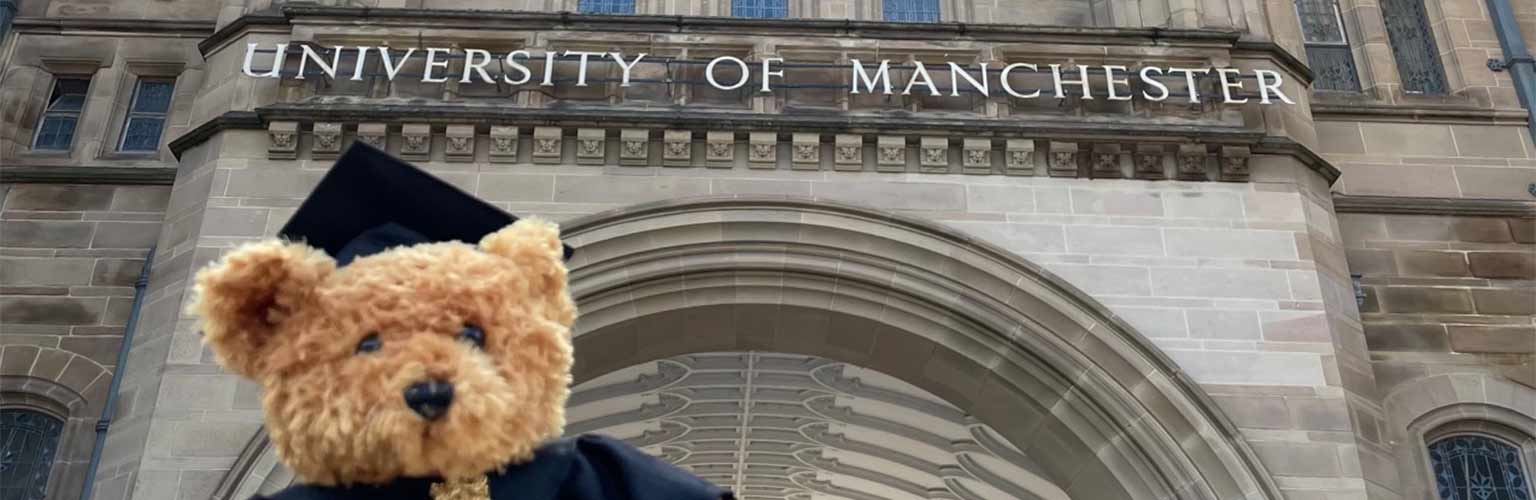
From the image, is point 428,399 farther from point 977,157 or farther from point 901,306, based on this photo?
point 977,157

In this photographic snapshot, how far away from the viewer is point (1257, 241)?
901 cm

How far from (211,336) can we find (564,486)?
2.80 feet

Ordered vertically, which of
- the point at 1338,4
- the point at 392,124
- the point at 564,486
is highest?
the point at 1338,4

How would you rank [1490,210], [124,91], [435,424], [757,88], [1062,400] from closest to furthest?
[435,424], [1062,400], [757,88], [1490,210], [124,91]

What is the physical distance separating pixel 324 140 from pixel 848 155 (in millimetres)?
3476

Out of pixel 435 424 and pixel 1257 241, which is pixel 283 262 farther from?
pixel 1257 241

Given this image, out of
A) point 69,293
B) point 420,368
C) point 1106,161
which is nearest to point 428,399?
point 420,368

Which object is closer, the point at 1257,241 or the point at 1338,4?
the point at 1257,241

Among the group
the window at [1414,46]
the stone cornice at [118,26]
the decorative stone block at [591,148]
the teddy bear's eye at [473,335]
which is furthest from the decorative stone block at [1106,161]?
the stone cornice at [118,26]

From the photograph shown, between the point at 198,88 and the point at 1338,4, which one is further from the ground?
the point at 1338,4

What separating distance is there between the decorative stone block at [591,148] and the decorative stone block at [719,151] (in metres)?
0.70

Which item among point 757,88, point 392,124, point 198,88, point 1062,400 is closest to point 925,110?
point 757,88

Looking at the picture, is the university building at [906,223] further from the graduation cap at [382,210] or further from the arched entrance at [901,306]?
the graduation cap at [382,210]

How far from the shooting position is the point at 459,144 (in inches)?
358
